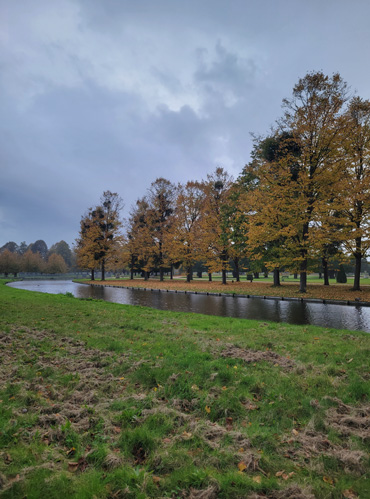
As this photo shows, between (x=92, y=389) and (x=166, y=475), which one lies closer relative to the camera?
(x=166, y=475)

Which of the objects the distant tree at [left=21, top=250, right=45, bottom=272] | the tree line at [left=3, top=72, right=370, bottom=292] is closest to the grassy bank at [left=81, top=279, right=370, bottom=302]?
the tree line at [left=3, top=72, right=370, bottom=292]

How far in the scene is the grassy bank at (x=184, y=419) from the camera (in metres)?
2.58

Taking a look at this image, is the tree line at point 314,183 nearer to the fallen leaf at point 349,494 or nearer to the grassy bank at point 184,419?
the grassy bank at point 184,419

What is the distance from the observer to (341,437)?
10.8ft

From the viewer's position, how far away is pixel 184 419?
12.0ft

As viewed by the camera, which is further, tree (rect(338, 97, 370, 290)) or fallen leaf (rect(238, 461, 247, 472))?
tree (rect(338, 97, 370, 290))

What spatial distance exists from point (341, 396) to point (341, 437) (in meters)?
1.06

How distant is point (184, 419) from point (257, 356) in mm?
2821

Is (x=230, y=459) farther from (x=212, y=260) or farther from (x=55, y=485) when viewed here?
(x=212, y=260)

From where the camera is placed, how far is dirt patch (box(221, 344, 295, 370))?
18.3ft

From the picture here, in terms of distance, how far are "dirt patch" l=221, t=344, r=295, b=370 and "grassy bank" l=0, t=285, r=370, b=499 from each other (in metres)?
0.03

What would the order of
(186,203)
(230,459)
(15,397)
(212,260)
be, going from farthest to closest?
(186,203) → (212,260) → (15,397) → (230,459)

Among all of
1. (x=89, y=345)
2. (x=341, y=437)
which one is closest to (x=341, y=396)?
(x=341, y=437)

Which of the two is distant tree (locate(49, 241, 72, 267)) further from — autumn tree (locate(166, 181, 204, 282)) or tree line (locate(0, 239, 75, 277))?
autumn tree (locate(166, 181, 204, 282))
